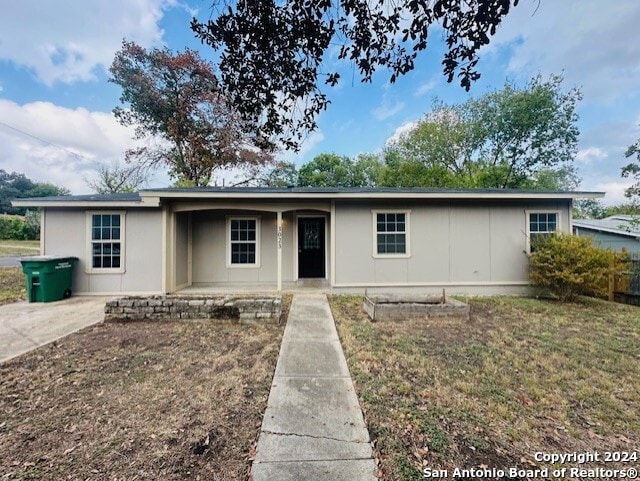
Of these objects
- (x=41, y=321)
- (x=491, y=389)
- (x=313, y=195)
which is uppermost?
(x=313, y=195)

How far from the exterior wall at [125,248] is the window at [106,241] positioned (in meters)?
0.12

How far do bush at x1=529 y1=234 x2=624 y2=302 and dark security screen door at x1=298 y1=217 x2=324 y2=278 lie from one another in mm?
5928

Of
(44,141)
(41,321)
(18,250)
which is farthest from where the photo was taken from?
(44,141)

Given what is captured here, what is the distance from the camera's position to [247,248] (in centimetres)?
911

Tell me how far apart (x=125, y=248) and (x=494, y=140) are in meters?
21.6

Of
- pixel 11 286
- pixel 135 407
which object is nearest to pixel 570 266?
pixel 135 407

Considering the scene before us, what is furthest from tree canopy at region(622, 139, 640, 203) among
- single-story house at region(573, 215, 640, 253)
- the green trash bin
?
the green trash bin

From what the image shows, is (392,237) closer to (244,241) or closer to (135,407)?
(244,241)

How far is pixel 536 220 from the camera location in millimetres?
8086

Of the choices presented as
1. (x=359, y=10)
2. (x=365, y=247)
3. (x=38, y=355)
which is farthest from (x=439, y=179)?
(x=38, y=355)

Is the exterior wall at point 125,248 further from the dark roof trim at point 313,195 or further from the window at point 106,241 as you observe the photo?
the dark roof trim at point 313,195

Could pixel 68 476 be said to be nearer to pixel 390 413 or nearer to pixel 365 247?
pixel 390 413

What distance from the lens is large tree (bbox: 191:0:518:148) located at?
8.52 feet

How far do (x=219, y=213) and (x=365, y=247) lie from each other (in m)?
4.64
